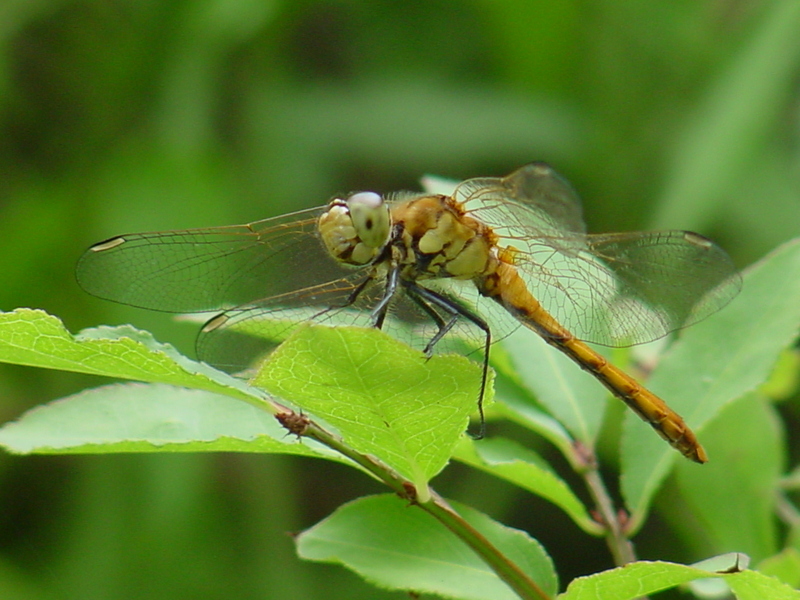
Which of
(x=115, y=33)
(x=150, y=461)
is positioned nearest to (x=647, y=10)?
(x=115, y=33)

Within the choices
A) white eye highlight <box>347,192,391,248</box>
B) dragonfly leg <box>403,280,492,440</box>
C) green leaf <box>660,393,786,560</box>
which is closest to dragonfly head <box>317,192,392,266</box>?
white eye highlight <box>347,192,391,248</box>

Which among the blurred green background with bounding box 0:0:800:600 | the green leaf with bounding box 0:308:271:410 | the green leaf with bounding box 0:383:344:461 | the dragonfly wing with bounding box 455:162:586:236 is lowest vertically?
the blurred green background with bounding box 0:0:800:600

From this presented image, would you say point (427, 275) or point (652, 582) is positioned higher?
point (652, 582)

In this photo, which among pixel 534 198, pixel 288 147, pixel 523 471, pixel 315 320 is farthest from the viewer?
pixel 288 147

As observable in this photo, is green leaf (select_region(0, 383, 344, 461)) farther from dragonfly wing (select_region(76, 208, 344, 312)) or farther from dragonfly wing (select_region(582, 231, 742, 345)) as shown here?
dragonfly wing (select_region(582, 231, 742, 345))

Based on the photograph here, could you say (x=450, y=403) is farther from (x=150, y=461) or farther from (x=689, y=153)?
(x=689, y=153)

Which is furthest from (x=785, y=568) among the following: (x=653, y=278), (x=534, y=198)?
(x=534, y=198)

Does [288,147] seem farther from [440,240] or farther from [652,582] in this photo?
[652,582]

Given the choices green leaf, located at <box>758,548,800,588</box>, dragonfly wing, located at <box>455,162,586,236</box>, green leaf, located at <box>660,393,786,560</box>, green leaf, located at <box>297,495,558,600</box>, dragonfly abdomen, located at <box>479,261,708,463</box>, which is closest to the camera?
green leaf, located at <box>297,495,558,600</box>
